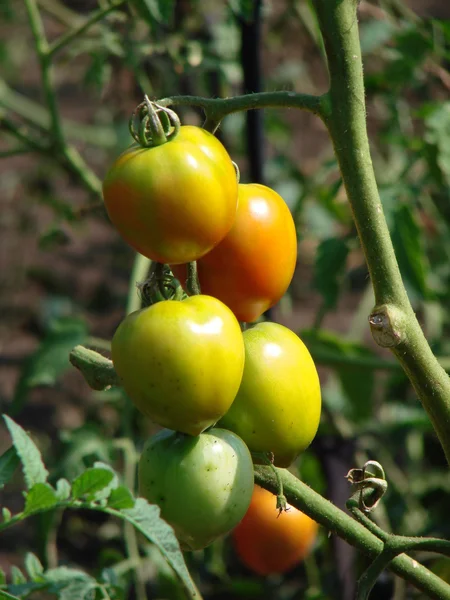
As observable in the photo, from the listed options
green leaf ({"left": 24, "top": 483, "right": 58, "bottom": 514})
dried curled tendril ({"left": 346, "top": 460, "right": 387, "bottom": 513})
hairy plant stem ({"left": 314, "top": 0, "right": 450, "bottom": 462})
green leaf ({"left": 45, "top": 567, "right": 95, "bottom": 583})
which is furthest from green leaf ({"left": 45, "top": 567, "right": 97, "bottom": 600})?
hairy plant stem ({"left": 314, "top": 0, "right": 450, "bottom": 462})

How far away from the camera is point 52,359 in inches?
59.4

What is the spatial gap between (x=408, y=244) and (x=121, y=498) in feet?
2.53

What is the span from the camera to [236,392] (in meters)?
0.70

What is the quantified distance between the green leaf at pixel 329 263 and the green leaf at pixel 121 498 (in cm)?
81

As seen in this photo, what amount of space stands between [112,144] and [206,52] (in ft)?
2.88

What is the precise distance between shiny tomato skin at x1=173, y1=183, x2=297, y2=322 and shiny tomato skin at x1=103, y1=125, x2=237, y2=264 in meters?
0.06

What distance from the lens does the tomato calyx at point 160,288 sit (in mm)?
715

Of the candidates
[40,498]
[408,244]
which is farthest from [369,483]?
[408,244]

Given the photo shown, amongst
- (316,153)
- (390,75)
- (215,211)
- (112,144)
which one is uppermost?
(215,211)

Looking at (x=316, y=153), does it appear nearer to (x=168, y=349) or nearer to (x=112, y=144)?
(x=112, y=144)

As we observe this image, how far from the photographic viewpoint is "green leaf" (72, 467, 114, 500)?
2.25 ft

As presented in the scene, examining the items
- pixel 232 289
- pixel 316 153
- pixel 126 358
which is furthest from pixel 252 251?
pixel 316 153

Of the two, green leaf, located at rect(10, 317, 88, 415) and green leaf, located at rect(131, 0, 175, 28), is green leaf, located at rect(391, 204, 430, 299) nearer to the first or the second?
green leaf, located at rect(131, 0, 175, 28)

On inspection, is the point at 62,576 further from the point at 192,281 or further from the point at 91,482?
the point at 192,281
